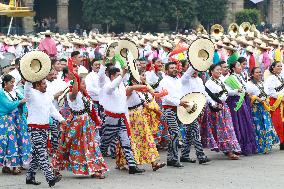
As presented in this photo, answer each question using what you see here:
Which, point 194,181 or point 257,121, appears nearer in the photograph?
point 194,181

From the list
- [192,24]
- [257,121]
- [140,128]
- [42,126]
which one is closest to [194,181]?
[140,128]

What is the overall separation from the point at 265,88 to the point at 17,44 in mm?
13499

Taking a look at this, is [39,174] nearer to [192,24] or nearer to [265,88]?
[265,88]

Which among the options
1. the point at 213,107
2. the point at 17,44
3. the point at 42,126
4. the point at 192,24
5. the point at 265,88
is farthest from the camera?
the point at 192,24

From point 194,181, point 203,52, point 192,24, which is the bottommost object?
point 194,181

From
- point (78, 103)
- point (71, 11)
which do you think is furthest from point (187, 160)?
point (71, 11)

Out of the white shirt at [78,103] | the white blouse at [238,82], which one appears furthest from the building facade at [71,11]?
the white shirt at [78,103]

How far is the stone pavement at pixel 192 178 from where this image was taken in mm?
10500

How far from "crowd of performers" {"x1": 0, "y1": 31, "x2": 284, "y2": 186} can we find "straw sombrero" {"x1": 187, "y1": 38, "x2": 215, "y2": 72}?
250 millimetres

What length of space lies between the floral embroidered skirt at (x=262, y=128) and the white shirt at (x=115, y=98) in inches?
109

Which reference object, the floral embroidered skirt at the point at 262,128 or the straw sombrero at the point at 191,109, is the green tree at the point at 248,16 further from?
the straw sombrero at the point at 191,109

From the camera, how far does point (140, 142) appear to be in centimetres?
1171

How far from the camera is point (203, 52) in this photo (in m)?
12.1

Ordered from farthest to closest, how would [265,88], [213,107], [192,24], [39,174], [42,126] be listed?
[192,24] < [265,88] < [213,107] < [39,174] < [42,126]
